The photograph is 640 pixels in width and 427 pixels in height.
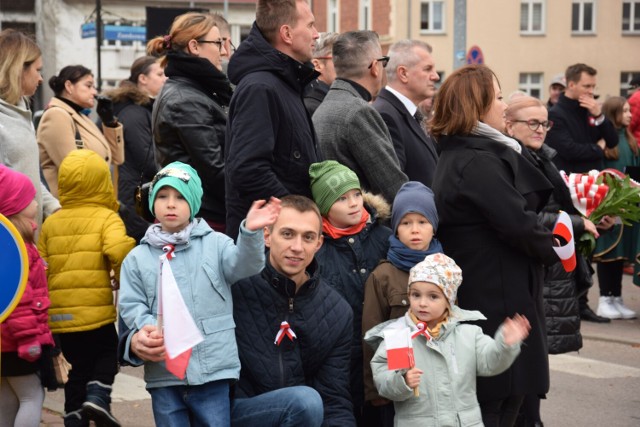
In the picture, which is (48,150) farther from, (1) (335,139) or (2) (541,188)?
(2) (541,188)

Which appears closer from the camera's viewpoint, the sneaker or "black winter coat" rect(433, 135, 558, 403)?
"black winter coat" rect(433, 135, 558, 403)

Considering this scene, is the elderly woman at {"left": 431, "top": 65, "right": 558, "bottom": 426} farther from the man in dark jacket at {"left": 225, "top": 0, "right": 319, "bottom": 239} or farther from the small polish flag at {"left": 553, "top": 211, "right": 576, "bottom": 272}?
the man in dark jacket at {"left": 225, "top": 0, "right": 319, "bottom": 239}

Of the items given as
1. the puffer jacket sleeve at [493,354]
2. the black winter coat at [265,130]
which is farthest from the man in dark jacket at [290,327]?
the puffer jacket sleeve at [493,354]

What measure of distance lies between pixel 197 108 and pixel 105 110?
309 centimetres

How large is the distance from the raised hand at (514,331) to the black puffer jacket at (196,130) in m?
1.96

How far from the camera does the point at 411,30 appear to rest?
168 ft

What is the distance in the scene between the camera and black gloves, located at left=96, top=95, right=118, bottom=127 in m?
9.45

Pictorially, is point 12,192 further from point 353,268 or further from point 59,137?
point 59,137

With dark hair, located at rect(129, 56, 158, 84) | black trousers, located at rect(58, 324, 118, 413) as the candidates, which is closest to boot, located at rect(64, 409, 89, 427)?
black trousers, located at rect(58, 324, 118, 413)

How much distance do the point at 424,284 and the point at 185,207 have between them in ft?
3.79

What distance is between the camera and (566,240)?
6.12 m

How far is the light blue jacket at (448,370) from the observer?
5344 millimetres

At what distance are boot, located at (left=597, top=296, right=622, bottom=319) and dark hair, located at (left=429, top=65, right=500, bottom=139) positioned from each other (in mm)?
6904

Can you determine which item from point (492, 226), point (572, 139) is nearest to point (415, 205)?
point (492, 226)
